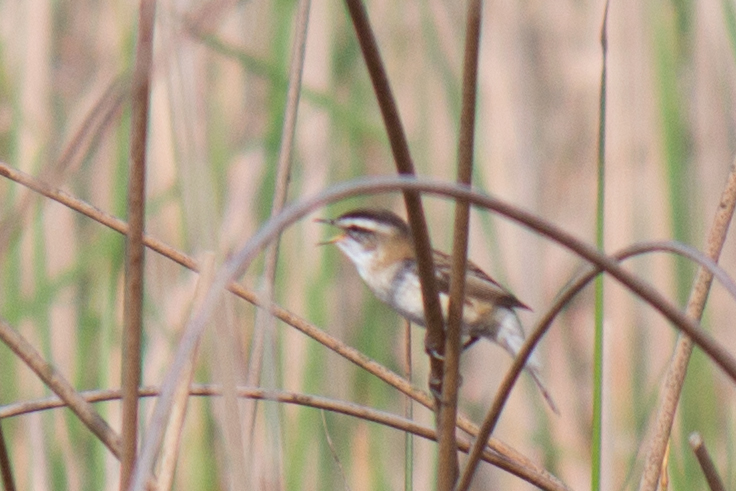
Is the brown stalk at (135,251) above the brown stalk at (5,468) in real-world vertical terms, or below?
above

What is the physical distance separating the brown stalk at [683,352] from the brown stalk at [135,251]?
1.64 feet

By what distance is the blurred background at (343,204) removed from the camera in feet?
6.40

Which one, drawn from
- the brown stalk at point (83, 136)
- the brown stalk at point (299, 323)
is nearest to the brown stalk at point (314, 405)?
the brown stalk at point (299, 323)

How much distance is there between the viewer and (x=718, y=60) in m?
2.25

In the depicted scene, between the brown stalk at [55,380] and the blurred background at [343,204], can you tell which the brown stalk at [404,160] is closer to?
the brown stalk at [55,380]

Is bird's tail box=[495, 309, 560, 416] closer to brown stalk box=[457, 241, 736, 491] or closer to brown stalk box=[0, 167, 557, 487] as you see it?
brown stalk box=[0, 167, 557, 487]

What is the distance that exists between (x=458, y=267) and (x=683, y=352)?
313 mm

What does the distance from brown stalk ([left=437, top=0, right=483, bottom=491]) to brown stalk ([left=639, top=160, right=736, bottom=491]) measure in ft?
0.80

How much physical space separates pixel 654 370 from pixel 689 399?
1.85 feet

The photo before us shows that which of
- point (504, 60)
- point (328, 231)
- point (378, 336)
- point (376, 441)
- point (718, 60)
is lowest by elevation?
point (376, 441)

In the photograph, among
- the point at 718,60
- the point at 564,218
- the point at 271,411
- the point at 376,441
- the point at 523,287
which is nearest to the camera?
the point at 271,411

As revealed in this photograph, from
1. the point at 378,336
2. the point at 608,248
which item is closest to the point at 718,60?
the point at 608,248

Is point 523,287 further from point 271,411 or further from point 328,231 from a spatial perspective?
point 271,411

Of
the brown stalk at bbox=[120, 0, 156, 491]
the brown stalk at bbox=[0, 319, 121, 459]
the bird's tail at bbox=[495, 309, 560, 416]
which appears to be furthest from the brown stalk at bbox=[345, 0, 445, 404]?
the bird's tail at bbox=[495, 309, 560, 416]
